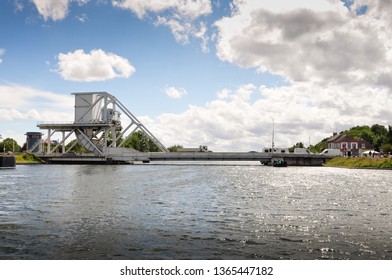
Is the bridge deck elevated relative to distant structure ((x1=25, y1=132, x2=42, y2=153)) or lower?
lower

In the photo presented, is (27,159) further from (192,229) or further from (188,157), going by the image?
(192,229)

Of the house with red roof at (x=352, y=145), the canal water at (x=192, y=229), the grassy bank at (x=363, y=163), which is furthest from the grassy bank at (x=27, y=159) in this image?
the house with red roof at (x=352, y=145)

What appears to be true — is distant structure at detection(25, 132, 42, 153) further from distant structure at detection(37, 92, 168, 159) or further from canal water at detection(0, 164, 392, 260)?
canal water at detection(0, 164, 392, 260)

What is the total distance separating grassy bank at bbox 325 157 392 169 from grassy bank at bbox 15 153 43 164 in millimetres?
111721

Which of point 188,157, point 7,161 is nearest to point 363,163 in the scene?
point 188,157

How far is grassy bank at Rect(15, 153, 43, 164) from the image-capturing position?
147125 millimetres

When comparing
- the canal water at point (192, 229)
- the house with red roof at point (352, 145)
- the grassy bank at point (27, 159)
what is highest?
the house with red roof at point (352, 145)

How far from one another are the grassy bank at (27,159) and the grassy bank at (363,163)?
367ft

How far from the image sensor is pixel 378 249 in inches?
651

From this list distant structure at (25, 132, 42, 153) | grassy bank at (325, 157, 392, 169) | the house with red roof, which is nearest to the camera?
grassy bank at (325, 157, 392, 169)

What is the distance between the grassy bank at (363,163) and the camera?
10579 centimetres

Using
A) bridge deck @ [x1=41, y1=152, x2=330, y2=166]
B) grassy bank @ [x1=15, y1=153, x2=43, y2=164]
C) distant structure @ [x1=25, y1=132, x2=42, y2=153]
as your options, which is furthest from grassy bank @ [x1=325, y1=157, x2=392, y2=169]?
distant structure @ [x1=25, y1=132, x2=42, y2=153]

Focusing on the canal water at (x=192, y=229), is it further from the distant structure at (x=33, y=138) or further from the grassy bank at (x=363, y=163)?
the distant structure at (x=33, y=138)

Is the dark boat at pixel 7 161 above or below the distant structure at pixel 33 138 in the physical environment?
below
